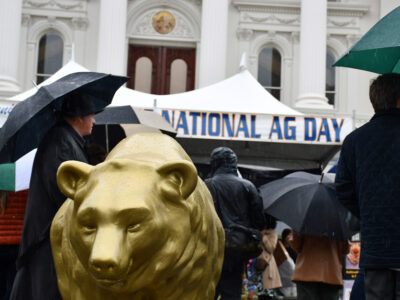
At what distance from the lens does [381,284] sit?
3.32m

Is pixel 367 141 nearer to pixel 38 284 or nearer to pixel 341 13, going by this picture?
pixel 38 284

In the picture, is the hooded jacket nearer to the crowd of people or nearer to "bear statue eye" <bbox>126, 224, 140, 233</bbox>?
the crowd of people

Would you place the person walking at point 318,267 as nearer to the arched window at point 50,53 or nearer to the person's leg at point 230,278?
the person's leg at point 230,278

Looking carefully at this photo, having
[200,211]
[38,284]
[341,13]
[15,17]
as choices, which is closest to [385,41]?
[200,211]

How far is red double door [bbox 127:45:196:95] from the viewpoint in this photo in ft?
72.6

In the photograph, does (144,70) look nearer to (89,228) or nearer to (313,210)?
(313,210)

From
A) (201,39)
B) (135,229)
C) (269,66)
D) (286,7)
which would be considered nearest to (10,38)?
(201,39)

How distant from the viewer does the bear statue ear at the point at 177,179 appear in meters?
2.44

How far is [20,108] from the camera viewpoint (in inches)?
138

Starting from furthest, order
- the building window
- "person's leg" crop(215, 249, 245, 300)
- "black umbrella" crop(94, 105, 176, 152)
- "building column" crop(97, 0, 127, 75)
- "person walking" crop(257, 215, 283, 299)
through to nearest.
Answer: the building window, "building column" crop(97, 0, 127, 75), "person walking" crop(257, 215, 283, 299), "black umbrella" crop(94, 105, 176, 152), "person's leg" crop(215, 249, 245, 300)

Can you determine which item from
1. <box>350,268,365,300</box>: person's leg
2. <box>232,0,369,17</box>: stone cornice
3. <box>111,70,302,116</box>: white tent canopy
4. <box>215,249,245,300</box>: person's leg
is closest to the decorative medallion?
<box>232,0,369,17</box>: stone cornice

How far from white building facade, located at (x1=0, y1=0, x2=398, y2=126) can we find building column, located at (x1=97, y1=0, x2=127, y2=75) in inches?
20.7

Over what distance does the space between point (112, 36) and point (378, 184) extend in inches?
684

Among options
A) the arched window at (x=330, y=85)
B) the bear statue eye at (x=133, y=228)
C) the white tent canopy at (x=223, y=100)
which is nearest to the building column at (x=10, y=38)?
the white tent canopy at (x=223, y=100)
